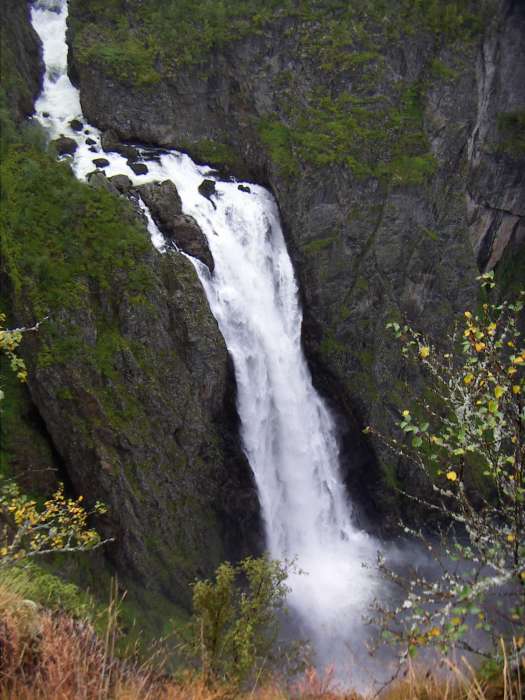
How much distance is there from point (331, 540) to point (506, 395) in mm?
21020

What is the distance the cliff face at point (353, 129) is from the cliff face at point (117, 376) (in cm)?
793

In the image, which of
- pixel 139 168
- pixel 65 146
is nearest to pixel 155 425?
pixel 139 168

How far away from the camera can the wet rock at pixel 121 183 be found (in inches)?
812

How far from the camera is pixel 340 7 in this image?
27.7 meters

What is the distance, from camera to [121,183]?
2070 centimetres

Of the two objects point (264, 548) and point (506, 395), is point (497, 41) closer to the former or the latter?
point (264, 548)

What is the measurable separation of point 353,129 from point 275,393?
46.4 ft

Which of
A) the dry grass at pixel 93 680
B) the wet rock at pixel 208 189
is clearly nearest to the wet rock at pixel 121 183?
the wet rock at pixel 208 189

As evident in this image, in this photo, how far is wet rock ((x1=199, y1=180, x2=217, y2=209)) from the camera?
2292 centimetres

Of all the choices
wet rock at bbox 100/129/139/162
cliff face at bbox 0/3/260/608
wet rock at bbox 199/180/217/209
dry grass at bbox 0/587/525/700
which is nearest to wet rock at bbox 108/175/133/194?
cliff face at bbox 0/3/260/608

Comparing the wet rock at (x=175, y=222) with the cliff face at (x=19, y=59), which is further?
the cliff face at (x=19, y=59)

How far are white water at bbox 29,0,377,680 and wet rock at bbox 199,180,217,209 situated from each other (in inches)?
15.6

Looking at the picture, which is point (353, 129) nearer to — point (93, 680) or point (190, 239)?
point (190, 239)

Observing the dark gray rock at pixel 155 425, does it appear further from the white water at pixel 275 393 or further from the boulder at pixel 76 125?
the boulder at pixel 76 125
